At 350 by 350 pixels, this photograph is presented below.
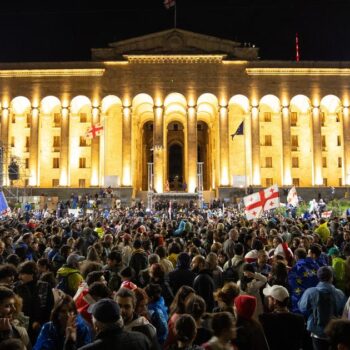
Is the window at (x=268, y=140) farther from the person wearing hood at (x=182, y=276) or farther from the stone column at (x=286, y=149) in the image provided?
the person wearing hood at (x=182, y=276)

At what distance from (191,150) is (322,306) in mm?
47577

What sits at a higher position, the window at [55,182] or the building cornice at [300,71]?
the building cornice at [300,71]

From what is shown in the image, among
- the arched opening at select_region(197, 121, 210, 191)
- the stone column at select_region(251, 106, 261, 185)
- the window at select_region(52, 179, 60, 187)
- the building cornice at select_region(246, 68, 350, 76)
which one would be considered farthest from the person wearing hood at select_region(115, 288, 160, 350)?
the arched opening at select_region(197, 121, 210, 191)

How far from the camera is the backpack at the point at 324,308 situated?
6742 mm

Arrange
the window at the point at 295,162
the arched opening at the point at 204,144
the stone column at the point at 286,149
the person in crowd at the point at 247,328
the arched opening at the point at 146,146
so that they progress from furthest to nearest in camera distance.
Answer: the arched opening at the point at 204,144
the arched opening at the point at 146,146
the window at the point at 295,162
the stone column at the point at 286,149
the person in crowd at the point at 247,328

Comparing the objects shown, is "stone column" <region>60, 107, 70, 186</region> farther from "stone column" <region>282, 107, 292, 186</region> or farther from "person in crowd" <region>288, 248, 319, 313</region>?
"person in crowd" <region>288, 248, 319, 313</region>

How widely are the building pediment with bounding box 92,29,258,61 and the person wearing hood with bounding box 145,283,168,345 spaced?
4982cm

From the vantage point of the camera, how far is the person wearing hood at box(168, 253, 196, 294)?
7902 mm

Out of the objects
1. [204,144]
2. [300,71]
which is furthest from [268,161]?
[204,144]

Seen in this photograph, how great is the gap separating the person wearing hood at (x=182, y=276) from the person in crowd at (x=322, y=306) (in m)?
1.97

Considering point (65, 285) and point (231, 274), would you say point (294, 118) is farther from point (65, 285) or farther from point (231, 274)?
point (65, 285)

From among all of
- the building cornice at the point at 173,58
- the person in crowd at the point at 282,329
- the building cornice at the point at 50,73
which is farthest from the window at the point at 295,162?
the person in crowd at the point at 282,329

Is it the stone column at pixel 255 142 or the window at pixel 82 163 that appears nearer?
the stone column at pixel 255 142

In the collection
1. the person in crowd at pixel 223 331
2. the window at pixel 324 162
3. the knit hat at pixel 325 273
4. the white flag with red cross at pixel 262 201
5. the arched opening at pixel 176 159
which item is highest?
the arched opening at pixel 176 159
